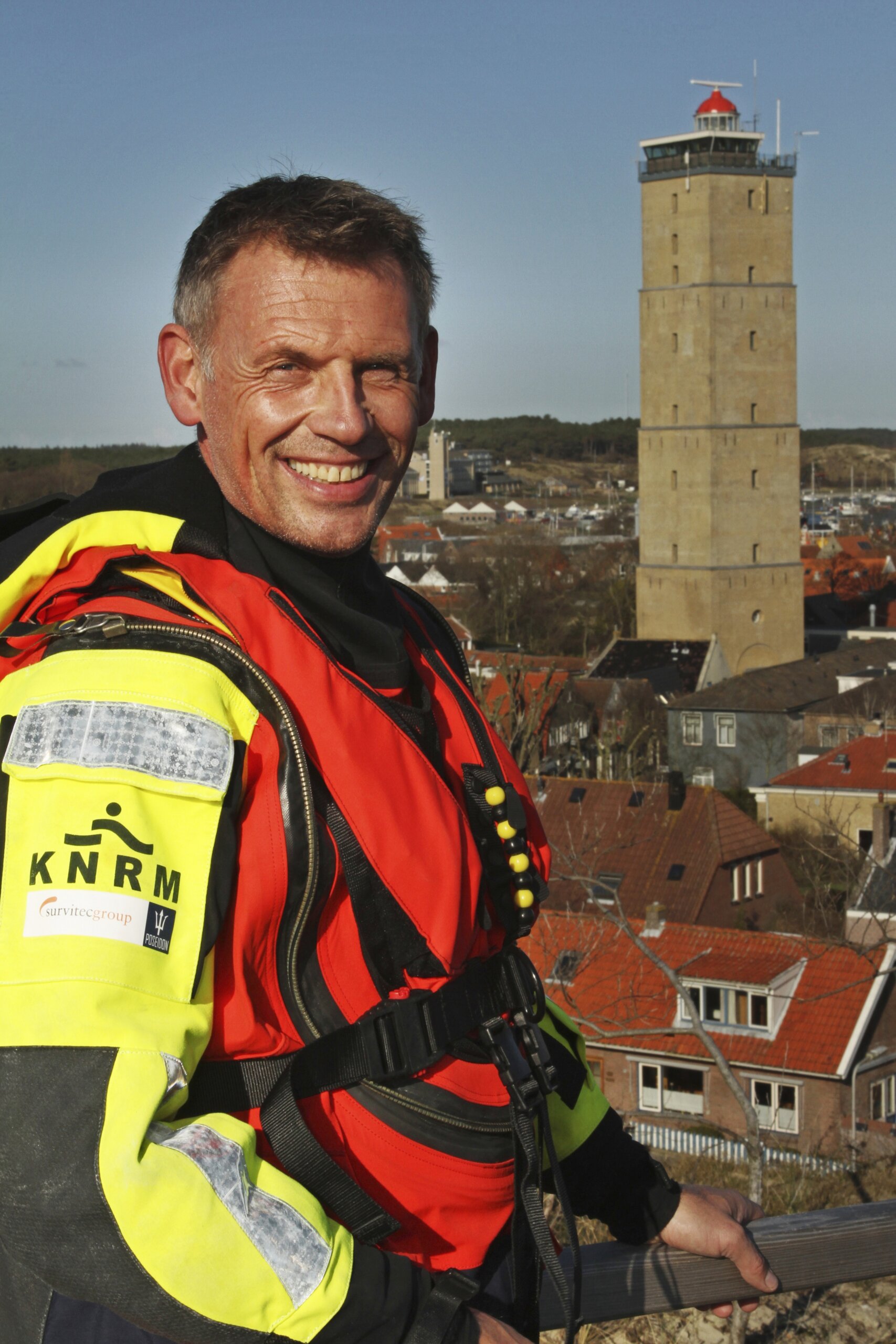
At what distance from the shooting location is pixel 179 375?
1.92m

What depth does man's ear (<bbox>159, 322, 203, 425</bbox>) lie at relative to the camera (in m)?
1.90

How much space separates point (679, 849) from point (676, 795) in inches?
42.5

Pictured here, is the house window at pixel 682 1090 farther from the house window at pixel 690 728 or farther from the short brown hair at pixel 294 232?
the house window at pixel 690 728

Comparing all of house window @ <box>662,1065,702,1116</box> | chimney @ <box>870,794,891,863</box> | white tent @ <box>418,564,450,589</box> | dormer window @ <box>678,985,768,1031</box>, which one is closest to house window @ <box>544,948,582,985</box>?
dormer window @ <box>678,985,768,1031</box>

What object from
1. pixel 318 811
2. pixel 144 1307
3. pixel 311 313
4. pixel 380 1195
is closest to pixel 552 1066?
pixel 380 1195

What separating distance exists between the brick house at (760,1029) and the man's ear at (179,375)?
12708 mm

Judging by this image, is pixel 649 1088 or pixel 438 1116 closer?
pixel 438 1116

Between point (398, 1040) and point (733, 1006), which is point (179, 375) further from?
point (733, 1006)

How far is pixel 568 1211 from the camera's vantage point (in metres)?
1.77

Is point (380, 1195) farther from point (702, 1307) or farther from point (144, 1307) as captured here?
point (702, 1307)

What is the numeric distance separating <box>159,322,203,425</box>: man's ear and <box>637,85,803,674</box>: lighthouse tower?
1728 inches

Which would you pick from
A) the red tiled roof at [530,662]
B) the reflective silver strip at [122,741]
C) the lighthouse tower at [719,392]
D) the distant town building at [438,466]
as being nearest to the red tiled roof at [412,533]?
the lighthouse tower at [719,392]

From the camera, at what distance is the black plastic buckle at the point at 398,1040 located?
1.58m

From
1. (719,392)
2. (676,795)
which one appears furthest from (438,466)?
(676,795)
